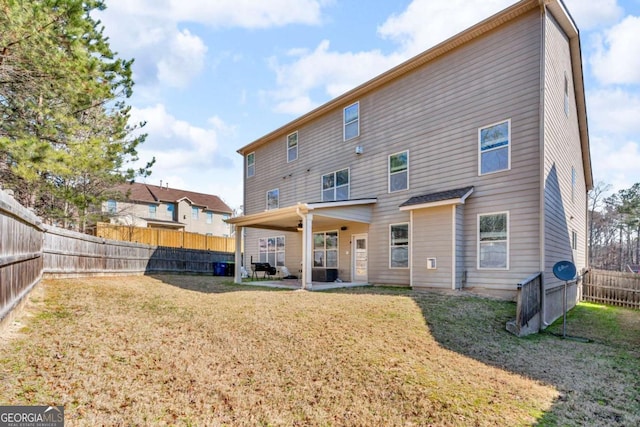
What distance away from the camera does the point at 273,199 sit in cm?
1775

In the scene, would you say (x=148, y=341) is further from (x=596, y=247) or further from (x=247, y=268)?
(x=596, y=247)

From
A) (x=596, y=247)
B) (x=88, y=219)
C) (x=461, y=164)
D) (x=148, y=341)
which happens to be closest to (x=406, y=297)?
(x=461, y=164)

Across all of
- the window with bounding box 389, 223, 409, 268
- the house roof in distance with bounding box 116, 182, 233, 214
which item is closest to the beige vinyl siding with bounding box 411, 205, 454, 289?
the window with bounding box 389, 223, 409, 268

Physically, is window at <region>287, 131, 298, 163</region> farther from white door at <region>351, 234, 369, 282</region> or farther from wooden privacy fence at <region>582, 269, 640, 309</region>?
wooden privacy fence at <region>582, 269, 640, 309</region>

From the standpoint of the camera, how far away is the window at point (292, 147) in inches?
656

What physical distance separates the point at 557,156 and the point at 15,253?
41.7ft

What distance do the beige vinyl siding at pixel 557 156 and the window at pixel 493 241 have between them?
3.02 feet

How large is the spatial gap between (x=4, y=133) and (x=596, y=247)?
46445mm

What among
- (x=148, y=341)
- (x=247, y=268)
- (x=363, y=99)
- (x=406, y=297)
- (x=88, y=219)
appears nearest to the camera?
(x=148, y=341)

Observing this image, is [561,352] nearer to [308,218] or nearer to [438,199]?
[438,199]

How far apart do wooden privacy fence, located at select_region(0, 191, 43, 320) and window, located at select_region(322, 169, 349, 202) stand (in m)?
9.80

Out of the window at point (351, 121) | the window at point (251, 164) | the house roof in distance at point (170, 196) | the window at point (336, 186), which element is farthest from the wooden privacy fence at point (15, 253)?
the house roof in distance at point (170, 196)

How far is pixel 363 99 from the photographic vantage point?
13523 millimetres

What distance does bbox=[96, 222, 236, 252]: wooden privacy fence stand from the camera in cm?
1845
